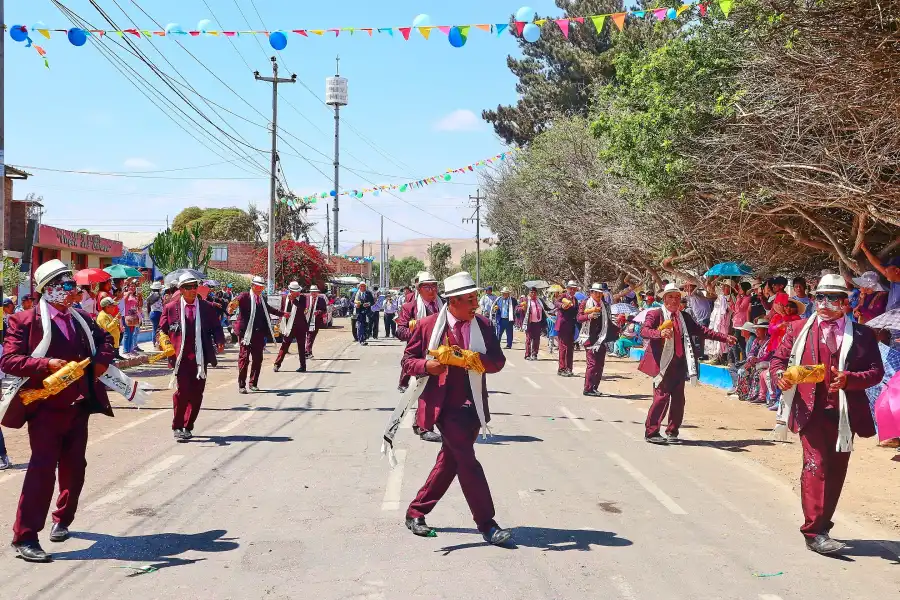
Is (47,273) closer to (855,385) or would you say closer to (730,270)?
(855,385)

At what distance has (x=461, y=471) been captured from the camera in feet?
20.0

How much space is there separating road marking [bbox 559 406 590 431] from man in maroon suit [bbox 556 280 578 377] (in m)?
4.55

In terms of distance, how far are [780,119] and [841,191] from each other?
5.21 feet

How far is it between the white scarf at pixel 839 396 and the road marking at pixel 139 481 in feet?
17.2

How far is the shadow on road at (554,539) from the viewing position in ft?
19.8

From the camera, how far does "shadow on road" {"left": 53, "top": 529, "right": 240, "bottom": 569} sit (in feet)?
18.8

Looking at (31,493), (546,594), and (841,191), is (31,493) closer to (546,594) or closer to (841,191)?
(546,594)

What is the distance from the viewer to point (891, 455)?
1012cm

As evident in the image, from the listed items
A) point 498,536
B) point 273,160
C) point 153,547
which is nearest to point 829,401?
point 498,536

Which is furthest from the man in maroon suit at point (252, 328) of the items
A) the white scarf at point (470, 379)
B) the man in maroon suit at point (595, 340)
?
the white scarf at point (470, 379)

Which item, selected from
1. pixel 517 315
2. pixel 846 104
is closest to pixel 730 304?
pixel 846 104

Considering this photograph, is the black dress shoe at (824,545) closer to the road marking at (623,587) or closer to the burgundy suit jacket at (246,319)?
the road marking at (623,587)

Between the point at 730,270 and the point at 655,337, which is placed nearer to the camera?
the point at 655,337

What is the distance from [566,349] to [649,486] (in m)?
10.9
